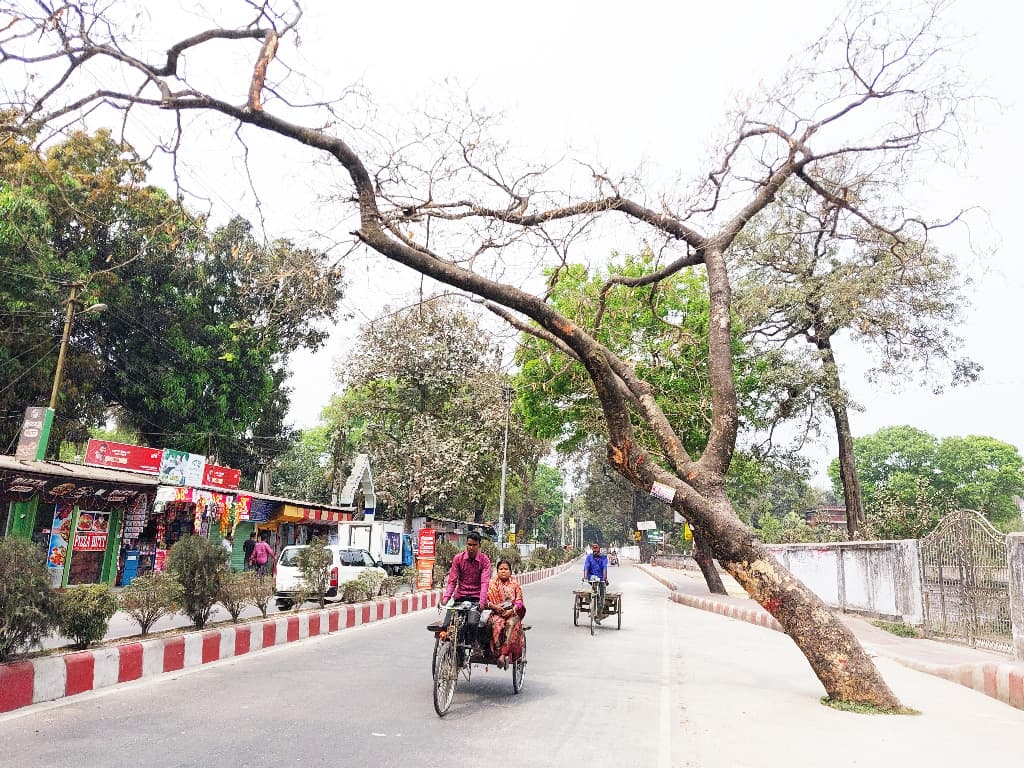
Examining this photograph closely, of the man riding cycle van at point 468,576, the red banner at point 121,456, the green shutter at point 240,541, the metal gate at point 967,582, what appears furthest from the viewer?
the green shutter at point 240,541

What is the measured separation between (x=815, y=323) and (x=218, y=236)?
79.3ft

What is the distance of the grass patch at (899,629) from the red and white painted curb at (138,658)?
11.1 m

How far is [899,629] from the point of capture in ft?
48.4

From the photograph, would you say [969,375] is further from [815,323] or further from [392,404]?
[392,404]

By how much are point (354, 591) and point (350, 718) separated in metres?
9.61

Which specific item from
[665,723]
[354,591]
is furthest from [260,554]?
[665,723]

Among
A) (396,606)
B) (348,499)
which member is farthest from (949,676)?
(348,499)

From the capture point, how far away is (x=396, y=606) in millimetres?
16484

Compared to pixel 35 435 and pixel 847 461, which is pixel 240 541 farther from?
pixel 847 461

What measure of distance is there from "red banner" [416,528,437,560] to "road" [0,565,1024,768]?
37.3 ft

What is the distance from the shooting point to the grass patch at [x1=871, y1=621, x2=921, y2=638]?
46.9ft

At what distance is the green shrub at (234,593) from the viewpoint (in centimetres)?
958

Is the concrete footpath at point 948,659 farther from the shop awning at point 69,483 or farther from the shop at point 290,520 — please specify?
the shop at point 290,520

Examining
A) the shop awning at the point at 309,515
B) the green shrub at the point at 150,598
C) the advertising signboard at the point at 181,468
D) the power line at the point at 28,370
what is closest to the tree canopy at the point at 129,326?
the power line at the point at 28,370
